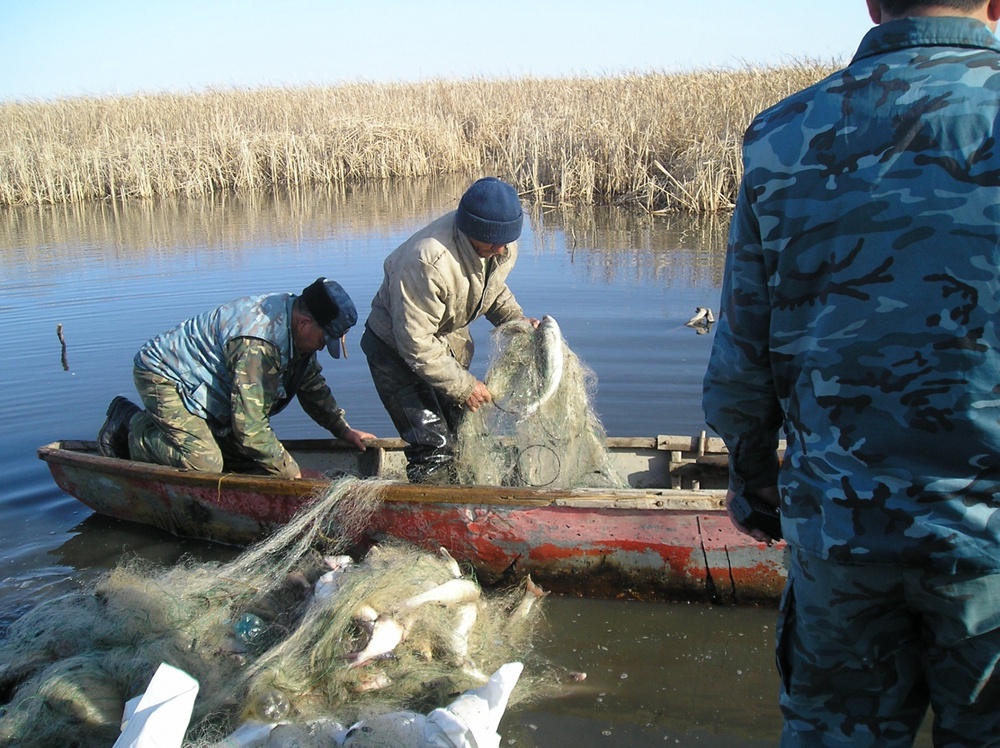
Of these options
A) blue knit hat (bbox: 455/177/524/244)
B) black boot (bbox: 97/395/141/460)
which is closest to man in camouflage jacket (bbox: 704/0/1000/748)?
blue knit hat (bbox: 455/177/524/244)

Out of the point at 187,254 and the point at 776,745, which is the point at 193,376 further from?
the point at 187,254

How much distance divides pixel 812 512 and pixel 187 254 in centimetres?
1535

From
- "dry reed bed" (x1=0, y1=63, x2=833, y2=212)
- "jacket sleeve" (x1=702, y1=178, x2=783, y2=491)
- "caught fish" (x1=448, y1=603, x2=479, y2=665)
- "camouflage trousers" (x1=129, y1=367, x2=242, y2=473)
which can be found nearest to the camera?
"jacket sleeve" (x1=702, y1=178, x2=783, y2=491)

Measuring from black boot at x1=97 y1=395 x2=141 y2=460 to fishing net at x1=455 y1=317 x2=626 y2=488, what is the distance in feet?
7.96

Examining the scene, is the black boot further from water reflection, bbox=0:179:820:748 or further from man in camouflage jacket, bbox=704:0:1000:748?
man in camouflage jacket, bbox=704:0:1000:748

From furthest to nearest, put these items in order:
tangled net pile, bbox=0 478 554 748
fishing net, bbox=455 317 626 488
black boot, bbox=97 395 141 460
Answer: black boot, bbox=97 395 141 460, fishing net, bbox=455 317 626 488, tangled net pile, bbox=0 478 554 748

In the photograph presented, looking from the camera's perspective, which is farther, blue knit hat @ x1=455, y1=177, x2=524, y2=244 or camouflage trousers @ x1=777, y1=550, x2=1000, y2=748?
blue knit hat @ x1=455, y1=177, x2=524, y2=244

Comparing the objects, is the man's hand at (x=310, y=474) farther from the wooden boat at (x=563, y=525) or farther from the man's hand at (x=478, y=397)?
the man's hand at (x=478, y=397)

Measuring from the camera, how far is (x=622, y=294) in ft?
38.7

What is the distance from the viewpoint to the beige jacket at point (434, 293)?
5.46m

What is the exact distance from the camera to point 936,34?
1.87 metres

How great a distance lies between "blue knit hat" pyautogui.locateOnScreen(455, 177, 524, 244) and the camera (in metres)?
5.29

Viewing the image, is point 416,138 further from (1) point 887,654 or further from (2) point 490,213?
(1) point 887,654

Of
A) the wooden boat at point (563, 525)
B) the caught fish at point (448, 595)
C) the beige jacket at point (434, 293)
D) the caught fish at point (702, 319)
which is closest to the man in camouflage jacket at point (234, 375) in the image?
the wooden boat at point (563, 525)
